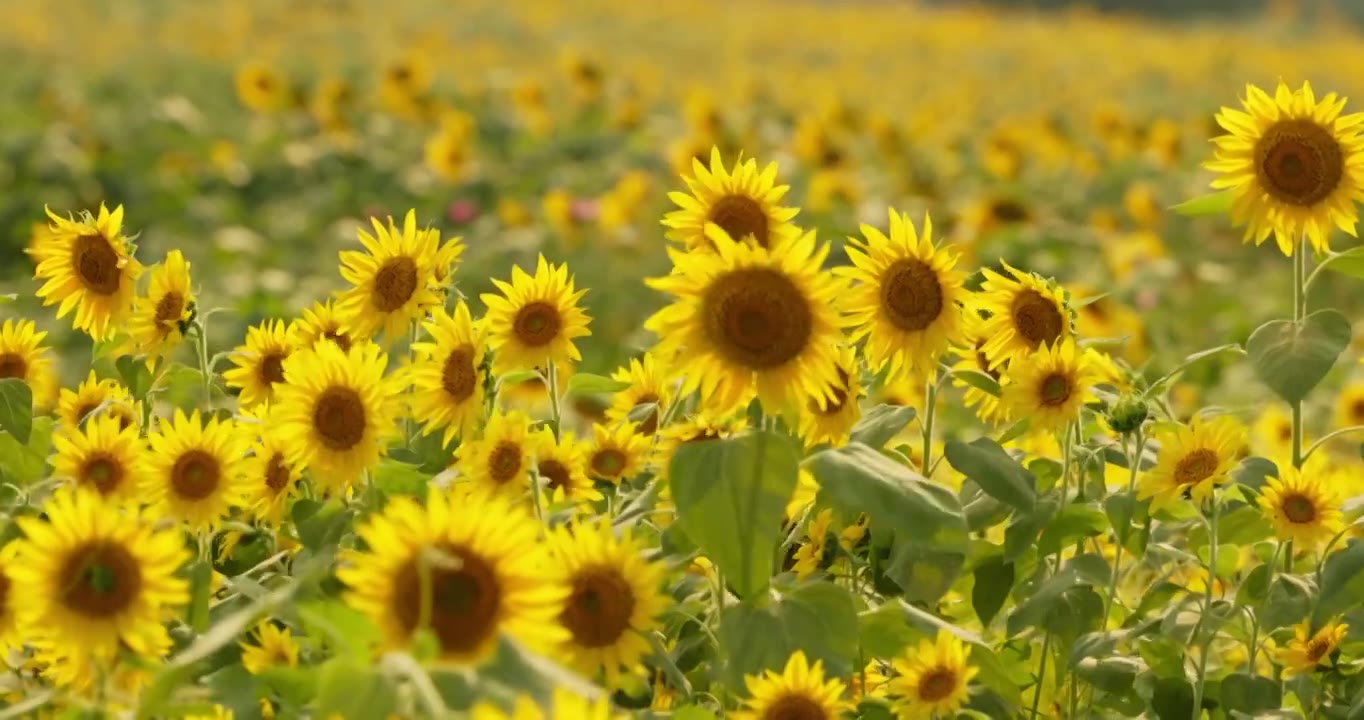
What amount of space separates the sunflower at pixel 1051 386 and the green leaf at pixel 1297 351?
21 centimetres

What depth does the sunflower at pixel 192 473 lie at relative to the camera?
2105 millimetres

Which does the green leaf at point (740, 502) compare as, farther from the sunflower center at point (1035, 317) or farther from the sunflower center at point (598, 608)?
the sunflower center at point (1035, 317)

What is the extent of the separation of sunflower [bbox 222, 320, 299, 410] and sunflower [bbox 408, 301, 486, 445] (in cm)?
32

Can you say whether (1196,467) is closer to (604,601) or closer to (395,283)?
(604,601)

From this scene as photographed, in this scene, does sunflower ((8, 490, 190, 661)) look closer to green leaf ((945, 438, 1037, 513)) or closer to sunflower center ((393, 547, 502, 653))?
sunflower center ((393, 547, 502, 653))

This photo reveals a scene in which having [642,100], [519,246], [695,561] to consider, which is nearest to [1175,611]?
[695,561]

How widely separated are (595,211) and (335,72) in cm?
727

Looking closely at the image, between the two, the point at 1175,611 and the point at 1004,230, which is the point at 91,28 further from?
the point at 1175,611

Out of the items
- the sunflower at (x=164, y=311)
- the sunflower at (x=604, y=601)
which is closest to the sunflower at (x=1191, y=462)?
the sunflower at (x=604, y=601)

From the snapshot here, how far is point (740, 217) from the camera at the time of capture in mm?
2197

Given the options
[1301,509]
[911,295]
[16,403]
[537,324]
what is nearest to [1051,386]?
[911,295]

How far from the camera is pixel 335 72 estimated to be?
1508 cm

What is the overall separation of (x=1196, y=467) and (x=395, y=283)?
1.09 meters

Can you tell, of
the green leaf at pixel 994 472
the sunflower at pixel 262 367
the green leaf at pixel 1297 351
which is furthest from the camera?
the sunflower at pixel 262 367
